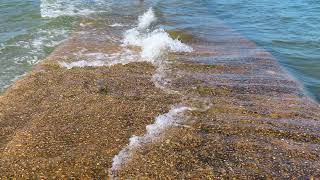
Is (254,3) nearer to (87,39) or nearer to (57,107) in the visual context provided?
(87,39)

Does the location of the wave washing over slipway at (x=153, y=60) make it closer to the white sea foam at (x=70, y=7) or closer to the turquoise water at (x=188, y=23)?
the turquoise water at (x=188, y=23)

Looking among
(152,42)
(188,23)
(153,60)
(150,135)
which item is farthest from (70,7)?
(150,135)

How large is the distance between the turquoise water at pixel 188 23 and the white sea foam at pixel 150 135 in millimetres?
4586

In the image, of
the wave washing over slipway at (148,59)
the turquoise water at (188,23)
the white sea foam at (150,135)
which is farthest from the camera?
the turquoise water at (188,23)

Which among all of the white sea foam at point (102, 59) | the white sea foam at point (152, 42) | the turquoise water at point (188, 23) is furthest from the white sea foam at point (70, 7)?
the white sea foam at point (102, 59)

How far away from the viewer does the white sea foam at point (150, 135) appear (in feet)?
22.9

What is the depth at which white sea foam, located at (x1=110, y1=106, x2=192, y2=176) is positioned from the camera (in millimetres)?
6977

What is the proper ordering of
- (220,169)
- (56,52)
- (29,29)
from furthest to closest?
(29,29) → (56,52) → (220,169)

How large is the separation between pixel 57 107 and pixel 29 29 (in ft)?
26.3

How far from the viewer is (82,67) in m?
11.6

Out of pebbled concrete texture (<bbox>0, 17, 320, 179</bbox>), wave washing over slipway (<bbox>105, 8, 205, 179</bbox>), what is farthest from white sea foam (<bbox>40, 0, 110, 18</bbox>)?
pebbled concrete texture (<bbox>0, 17, 320, 179</bbox>)

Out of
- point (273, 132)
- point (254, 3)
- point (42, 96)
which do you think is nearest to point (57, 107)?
point (42, 96)

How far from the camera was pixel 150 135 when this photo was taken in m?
7.83

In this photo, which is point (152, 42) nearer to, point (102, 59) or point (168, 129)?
point (102, 59)
